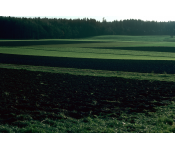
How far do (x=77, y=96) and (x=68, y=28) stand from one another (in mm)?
100014

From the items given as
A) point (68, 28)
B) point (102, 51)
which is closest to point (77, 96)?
point (102, 51)

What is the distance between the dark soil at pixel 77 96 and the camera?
8992 mm

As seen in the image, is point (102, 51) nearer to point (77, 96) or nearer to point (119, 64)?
point (119, 64)

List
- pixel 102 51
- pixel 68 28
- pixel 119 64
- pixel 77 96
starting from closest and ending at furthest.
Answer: pixel 77 96 < pixel 119 64 < pixel 102 51 < pixel 68 28

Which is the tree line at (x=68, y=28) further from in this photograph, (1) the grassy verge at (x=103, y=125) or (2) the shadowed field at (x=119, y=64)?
(1) the grassy verge at (x=103, y=125)

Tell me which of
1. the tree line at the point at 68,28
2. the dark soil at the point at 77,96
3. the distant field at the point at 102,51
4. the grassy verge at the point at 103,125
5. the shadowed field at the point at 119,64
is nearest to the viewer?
the grassy verge at the point at 103,125

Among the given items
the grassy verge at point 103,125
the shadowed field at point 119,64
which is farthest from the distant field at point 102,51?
the grassy verge at point 103,125

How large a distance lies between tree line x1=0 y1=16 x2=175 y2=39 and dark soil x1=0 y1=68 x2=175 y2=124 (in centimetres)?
7783

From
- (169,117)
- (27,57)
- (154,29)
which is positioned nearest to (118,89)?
(169,117)

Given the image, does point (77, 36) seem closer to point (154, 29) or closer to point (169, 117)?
point (154, 29)

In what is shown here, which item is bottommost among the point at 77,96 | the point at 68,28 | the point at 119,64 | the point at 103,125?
→ the point at 119,64

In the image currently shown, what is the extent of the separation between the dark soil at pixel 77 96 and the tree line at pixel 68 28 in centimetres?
7783

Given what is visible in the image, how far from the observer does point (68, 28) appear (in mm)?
108812
